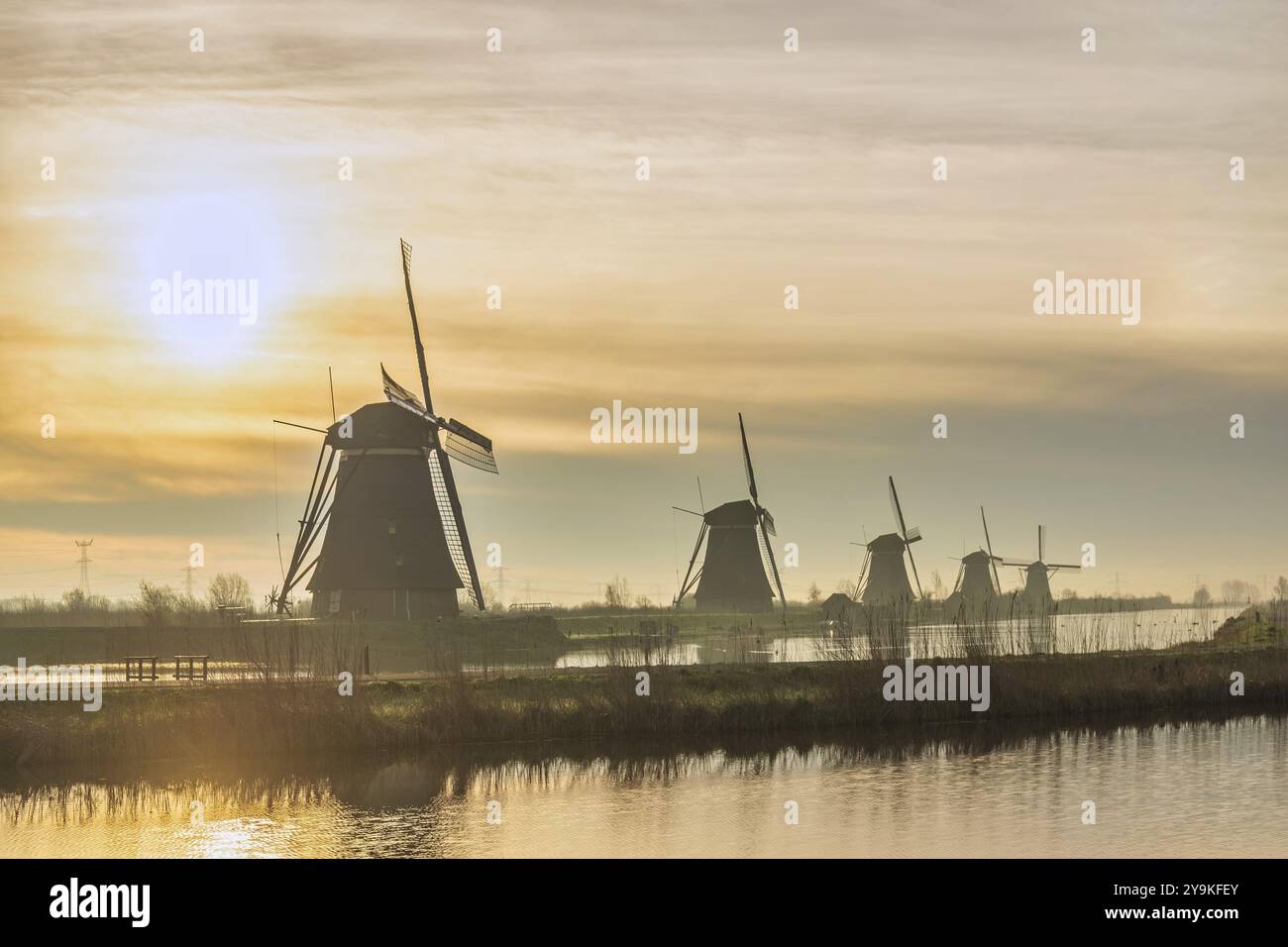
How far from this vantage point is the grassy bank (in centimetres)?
2756

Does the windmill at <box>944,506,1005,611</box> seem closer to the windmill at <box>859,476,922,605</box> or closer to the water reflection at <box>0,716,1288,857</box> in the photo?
the windmill at <box>859,476,922,605</box>

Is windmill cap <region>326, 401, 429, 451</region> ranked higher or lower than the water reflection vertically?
higher

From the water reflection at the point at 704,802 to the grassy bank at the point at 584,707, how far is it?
1.11 m

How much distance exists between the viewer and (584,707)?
30.7 meters

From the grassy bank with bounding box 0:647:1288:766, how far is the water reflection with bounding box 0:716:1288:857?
1.11 meters

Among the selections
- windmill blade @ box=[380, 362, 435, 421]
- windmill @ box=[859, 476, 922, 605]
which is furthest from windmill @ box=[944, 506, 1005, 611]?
windmill blade @ box=[380, 362, 435, 421]

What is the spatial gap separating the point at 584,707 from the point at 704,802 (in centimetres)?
738

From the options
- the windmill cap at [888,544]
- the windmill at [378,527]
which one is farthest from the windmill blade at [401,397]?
the windmill cap at [888,544]

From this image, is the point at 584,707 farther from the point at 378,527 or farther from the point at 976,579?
the point at 976,579

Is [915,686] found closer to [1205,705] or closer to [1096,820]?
[1205,705]
